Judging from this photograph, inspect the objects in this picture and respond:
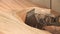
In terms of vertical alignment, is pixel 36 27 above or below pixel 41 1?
below

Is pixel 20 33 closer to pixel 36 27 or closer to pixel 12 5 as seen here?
pixel 36 27

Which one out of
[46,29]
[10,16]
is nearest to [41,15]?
[46,29]

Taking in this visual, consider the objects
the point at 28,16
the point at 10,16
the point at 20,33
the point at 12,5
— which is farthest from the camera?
the point at 12,5

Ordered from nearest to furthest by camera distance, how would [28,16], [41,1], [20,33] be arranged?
[20,33] → [28,16] → [41,1]

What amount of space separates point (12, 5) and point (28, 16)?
28 centimetres

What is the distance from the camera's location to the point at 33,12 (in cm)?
133

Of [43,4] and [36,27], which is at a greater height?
[43,4]

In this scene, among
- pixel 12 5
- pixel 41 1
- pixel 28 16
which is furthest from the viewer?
pixel 41 1

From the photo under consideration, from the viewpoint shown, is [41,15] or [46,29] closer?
[46,29]

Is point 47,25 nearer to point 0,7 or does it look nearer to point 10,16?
point 10,16

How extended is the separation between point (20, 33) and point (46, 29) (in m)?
0.32

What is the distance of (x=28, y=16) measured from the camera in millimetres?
1280

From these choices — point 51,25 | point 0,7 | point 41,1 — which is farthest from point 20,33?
point 41,1

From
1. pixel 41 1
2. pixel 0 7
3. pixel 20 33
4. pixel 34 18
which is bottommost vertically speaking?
pixel 20 33
